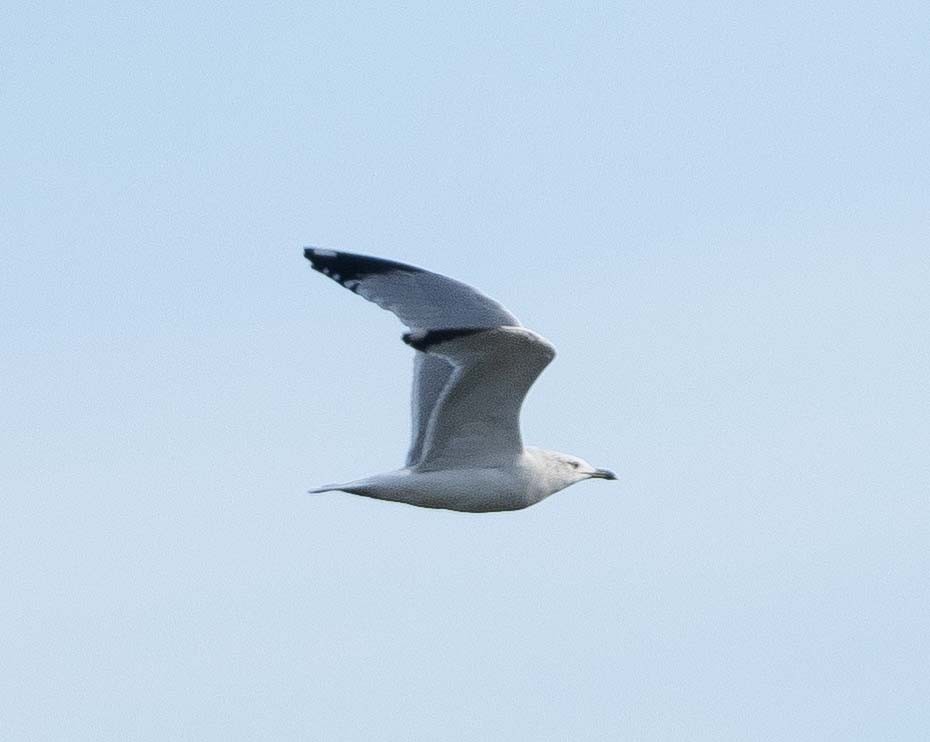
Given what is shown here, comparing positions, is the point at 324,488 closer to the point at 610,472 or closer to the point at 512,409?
the point at 512,409

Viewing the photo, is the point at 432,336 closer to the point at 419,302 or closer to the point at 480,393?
the point at 419,302

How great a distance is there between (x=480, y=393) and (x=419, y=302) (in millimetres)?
761

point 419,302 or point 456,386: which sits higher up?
point 419,302

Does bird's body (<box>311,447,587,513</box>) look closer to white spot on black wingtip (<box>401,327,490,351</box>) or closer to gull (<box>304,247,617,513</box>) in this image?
gull (<box>304,247,617,513</box>)

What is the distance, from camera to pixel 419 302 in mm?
19391

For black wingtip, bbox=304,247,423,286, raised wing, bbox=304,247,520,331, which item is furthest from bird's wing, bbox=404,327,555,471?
black wingtip, bbox=304,247,423,286

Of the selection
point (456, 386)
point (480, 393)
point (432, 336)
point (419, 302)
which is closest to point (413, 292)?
point (419, 302)

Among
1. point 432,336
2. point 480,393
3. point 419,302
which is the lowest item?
point 480,393

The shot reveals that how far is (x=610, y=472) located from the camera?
21.4 metres

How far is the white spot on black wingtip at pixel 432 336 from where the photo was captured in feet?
62.7

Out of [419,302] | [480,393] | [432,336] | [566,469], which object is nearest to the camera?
[432,336]

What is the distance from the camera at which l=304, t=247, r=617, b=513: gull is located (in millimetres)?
19188

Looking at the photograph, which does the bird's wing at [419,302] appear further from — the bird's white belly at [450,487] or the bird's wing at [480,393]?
the bird's white belly at [450,487]

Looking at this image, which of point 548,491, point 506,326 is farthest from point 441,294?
point 548,491
